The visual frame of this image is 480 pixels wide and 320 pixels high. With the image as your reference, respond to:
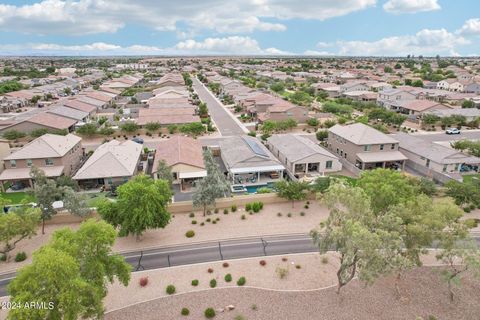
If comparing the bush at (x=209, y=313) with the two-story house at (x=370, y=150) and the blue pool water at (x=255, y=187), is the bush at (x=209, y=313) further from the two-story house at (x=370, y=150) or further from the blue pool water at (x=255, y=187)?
the two-story house at (x=370, y=150)

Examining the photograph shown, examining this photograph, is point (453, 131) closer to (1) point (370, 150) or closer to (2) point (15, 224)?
(1) point (370, 150)

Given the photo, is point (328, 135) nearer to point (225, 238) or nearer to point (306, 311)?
point (225, 238)

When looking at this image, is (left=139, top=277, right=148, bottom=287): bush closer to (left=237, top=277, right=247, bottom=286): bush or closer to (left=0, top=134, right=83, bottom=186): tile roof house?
(left=237, top=277, right=247, bottom=286): bush

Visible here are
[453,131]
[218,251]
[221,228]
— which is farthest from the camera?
[453,131]

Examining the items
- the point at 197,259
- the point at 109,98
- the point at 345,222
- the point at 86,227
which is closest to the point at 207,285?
the point at 197,259

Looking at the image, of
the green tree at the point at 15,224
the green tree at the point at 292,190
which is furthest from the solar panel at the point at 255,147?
the green tree at the point at 15,224

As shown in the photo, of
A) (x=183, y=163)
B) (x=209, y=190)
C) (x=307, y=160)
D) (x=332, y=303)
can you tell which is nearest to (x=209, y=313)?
(x=332, y=303)
